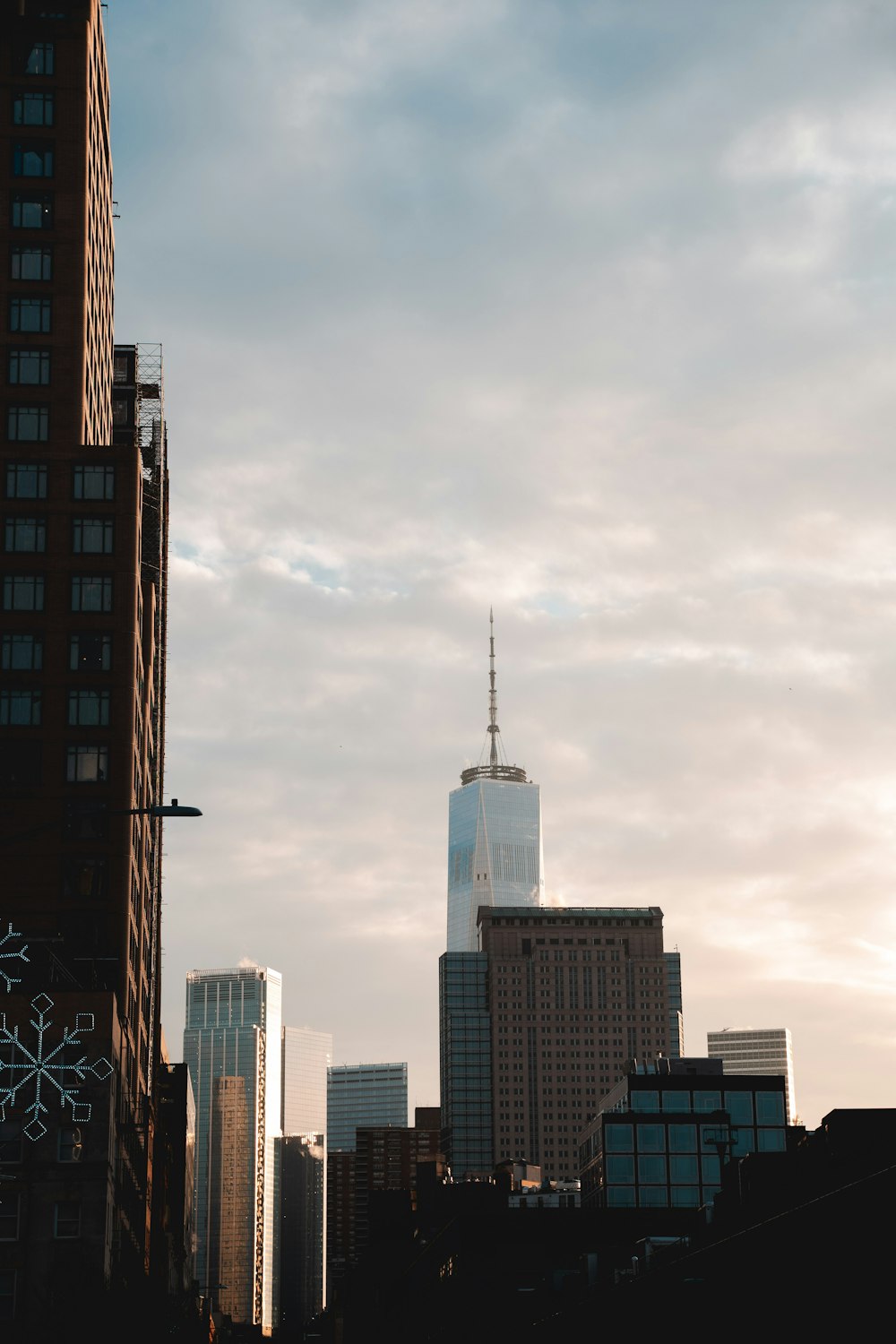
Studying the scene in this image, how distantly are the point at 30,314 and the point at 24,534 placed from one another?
14.4 m

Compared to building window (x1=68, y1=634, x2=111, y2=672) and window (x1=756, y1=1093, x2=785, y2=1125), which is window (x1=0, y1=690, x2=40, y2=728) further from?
window (x1=756, y1=1093, x2=785, y2=1125)

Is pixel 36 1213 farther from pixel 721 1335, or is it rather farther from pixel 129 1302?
pixel 721 1335

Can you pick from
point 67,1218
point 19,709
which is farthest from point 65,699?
point 67,1218

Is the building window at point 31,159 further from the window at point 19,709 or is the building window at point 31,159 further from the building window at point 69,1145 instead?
the building window at point 69,1145

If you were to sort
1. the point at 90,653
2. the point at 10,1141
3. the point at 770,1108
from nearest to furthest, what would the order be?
the point at 10,1141
the point at 90,653
the point at 770,1108

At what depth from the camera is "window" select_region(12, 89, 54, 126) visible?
117875 mm

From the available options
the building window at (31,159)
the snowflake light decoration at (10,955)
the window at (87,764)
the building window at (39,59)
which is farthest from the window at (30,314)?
the snowflake light decoration at (10,955)

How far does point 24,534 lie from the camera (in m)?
112

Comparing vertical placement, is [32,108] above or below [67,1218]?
above

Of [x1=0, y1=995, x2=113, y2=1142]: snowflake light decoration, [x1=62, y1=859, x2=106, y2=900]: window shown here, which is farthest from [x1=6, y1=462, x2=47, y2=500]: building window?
[x1=0, y1=995, x2=113, y2=1142]: snowflake light decoration

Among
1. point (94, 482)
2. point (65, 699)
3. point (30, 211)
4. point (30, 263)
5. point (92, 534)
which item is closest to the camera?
point (65, 699)

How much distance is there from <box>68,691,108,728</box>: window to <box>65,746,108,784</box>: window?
1530 mm

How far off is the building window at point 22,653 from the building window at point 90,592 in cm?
329

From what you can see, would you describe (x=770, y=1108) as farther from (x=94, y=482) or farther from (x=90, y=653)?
(x=94, y=482)
